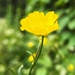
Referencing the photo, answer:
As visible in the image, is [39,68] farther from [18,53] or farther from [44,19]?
[44,19]

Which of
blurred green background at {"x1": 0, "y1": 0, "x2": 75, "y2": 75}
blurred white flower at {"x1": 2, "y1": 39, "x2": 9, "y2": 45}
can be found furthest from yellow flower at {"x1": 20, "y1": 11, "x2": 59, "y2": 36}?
blurred white flower at {"x1": 2, "y1": 39, "x2": 9, "y2": 45}

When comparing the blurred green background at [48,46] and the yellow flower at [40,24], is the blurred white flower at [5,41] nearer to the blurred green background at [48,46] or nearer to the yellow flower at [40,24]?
the blurred green background at [48,46]

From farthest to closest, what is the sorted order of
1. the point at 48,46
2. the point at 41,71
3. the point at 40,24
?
the point at 48,46 < the point at 41,71 < the point at 40,24

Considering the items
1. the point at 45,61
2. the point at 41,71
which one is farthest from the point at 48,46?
the point at 41,71

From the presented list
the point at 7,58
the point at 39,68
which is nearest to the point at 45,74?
the point at 39,68

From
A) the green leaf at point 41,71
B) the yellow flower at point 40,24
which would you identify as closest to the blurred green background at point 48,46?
the green leaf at point 41,71

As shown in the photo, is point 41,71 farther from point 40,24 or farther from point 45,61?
point 40,24
